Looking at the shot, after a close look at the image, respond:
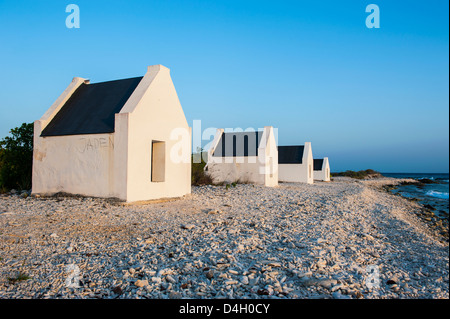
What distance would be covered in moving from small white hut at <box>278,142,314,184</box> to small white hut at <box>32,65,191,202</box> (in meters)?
20.2

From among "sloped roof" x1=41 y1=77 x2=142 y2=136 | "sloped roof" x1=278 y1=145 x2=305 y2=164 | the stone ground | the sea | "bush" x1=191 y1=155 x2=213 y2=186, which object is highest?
"sloped roof" x1=41 y1=77 x2=142 y2=136

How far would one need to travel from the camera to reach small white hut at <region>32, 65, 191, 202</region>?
10094 mm

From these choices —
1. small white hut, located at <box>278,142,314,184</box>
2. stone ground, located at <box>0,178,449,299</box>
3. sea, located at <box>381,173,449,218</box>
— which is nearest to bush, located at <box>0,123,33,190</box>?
stone ground, located at <box>0,178,449,299</box>

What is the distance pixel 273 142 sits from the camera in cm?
2448

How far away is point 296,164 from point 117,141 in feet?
80.1

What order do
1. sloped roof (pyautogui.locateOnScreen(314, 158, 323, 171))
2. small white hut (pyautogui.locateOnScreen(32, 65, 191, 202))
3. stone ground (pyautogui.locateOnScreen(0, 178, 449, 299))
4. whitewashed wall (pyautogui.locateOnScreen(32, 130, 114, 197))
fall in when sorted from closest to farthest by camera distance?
stone ground (pyautogui.locateOnScreen(0, 178, 449, 299)) < small white hut (pyautogui.locateOnScreen(32, 65, 191, 202)) < whitewashed wall (pyautogui.locateOnScreen(32, 130, 114, 197)) < sloped roof (pyautogui.locateOnScreen(314, 158, 323, 171))

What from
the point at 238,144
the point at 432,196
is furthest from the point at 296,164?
the point at 432,196

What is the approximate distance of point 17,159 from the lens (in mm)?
13484

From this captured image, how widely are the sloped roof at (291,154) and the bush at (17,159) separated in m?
24.2

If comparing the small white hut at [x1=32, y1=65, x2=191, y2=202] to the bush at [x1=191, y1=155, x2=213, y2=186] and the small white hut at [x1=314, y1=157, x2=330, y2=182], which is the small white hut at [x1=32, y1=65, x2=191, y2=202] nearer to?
the bush at [x1=191, y1=155, x2=213, y2=186]

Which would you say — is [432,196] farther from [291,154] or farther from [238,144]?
[238,144]

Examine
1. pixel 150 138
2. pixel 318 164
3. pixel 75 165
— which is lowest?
pixel 318 164
